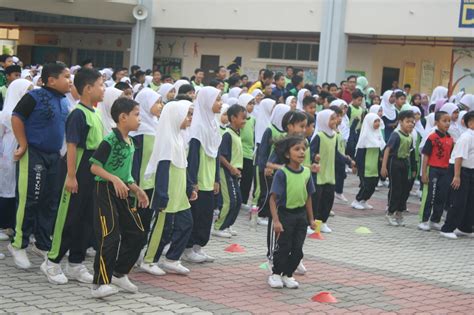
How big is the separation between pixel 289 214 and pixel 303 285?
0.66 meters

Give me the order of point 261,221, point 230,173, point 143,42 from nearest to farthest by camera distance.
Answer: point 230,173, point 261,221, point 143,42

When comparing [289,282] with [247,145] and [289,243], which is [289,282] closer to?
[289,243]

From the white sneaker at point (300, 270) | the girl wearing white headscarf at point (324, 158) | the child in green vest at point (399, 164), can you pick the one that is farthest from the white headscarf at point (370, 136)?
the white sneaker at point (300, 270)

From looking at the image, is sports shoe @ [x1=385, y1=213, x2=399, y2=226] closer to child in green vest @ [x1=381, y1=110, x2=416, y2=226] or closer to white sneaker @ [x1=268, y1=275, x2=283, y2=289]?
child in green vest @ [x1=381, y1=110, x2=416, y2=226]

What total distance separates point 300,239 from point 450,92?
15099 millimetres

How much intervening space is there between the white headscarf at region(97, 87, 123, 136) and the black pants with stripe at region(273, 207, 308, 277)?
1665mm

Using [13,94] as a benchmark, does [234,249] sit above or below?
below

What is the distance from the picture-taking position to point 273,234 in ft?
22.4

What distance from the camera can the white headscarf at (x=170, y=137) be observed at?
259 inches

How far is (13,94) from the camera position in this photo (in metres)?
7.33

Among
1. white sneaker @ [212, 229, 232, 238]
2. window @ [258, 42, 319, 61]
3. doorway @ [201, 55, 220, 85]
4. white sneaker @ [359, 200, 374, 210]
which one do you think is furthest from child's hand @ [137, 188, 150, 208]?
doorway @ [201, 55, 220, 85]

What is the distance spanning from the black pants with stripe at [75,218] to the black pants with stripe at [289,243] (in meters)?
1.63

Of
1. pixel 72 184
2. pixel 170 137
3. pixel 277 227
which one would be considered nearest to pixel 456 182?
pixel 277 227

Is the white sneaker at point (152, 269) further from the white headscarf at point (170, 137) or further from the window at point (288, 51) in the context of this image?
the window at point (288, 51)
